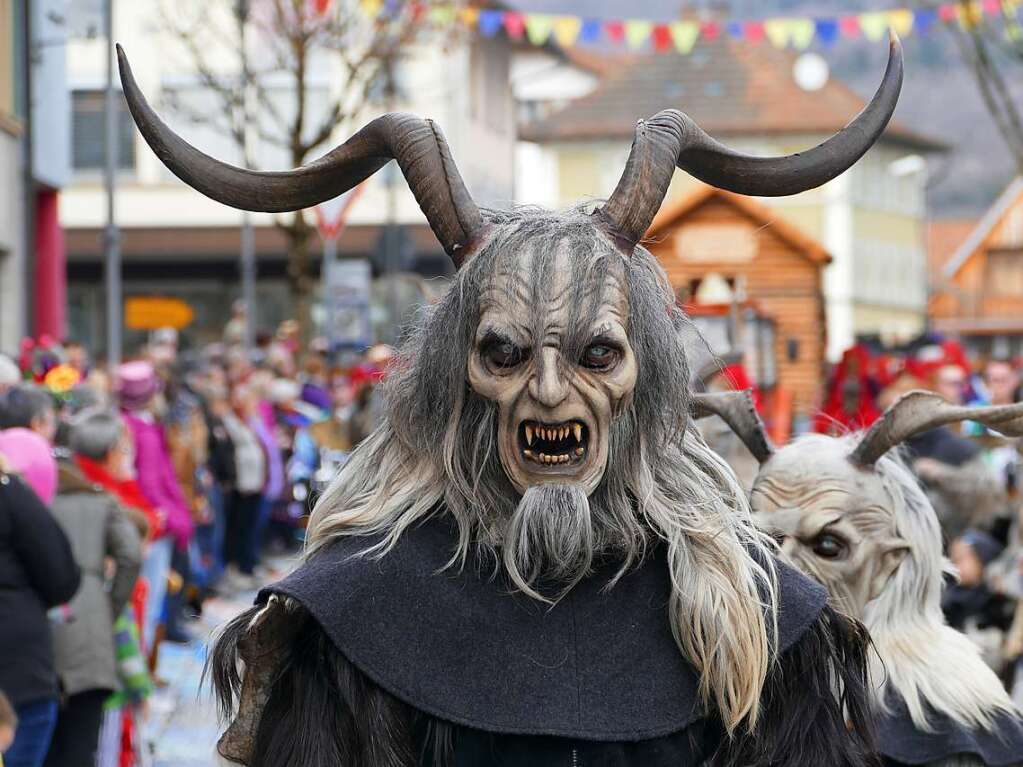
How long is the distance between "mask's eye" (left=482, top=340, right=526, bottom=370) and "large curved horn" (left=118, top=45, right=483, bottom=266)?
0.77ft

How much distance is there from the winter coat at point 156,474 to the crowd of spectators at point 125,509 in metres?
0.01

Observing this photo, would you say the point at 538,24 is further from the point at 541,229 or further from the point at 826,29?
the point at 541,229

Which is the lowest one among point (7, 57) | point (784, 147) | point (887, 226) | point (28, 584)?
point (887, 226)

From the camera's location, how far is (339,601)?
125 inches

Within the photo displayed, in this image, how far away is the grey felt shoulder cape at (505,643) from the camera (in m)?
3.14

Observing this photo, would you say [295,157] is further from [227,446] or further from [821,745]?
[821,745]

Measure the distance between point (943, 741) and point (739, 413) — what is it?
882 mm

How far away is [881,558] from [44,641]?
10.7 ft

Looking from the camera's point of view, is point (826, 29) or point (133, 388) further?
point (826, 29)

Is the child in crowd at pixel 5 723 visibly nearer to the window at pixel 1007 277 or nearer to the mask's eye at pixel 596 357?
the mask's eye at pixel 596 357

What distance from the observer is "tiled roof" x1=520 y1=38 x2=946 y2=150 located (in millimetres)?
54906

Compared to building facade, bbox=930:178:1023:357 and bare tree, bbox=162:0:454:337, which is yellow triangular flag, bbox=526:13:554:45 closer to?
bare tree, bbox=162:0:454:337

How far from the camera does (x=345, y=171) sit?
3414mm

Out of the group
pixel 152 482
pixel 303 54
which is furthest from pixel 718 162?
pixel 303 54
